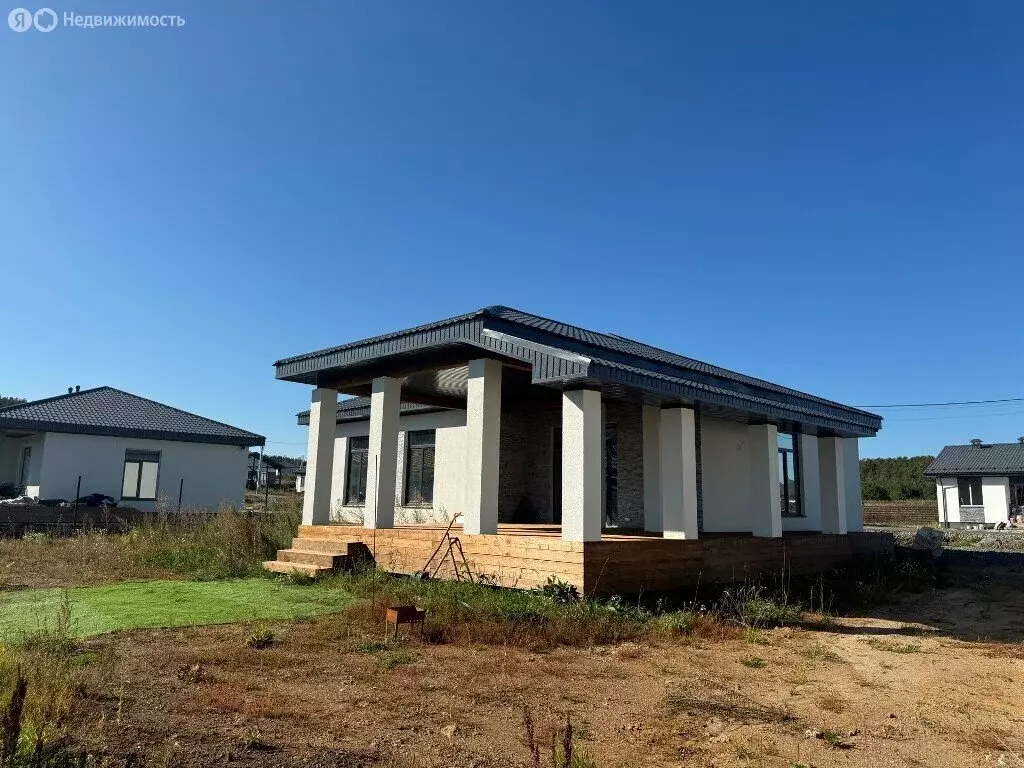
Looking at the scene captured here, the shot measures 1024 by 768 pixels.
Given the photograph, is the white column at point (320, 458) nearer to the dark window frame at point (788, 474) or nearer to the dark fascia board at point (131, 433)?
the dark window frame at point (788, 474)

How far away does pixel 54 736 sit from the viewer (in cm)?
371

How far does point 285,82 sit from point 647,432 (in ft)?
27.9

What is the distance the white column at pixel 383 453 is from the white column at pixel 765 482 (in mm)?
6543

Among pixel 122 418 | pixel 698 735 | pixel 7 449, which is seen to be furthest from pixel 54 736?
pixel 7 449

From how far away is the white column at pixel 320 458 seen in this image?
1288 cm

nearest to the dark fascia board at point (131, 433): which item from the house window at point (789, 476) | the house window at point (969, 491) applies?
the house window at point (789, 476)

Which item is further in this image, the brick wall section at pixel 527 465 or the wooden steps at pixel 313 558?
the brick wall section at pixel 527 465

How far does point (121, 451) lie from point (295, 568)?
44.6 ft

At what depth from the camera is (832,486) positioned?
14.5m

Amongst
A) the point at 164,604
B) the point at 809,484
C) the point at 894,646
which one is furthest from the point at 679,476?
the point at 164,604

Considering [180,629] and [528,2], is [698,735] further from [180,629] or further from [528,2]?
[528,2]

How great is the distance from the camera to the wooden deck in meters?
8.81

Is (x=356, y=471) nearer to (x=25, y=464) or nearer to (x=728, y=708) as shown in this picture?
(x=25, y=464)

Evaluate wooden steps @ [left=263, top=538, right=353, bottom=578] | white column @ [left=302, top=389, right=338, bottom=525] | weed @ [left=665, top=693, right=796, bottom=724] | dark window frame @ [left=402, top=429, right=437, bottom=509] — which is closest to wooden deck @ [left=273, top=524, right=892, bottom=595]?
wooden steps @ [left=263, top=538, right=353, bottom=578]
